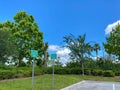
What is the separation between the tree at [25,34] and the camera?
38.6 m

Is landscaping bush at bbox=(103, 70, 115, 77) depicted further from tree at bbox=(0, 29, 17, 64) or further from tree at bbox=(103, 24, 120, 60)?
tree at bbox=(0, 29, 17, 64)

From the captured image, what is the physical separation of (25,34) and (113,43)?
12.3 metres

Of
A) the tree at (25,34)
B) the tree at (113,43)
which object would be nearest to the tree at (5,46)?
the tree at (25,34)

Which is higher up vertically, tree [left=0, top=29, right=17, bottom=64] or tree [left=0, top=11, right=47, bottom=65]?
tree [left=0, top=11, right=47, bottom=65]

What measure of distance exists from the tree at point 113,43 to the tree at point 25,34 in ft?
31.0

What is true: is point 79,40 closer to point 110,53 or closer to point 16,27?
point 110,53

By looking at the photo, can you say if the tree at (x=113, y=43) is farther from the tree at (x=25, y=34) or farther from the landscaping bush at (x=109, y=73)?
the tree at (x=25, y=34)

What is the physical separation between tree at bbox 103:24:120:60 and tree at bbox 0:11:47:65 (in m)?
9.45

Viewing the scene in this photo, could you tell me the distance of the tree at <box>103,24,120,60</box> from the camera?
38.8m

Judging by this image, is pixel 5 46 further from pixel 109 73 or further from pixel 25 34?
pixel 109 73

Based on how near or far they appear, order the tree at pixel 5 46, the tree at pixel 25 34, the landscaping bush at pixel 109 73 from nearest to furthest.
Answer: the tree at pixel 5 46
the landscaping bush at pixel 109 73
the tree at pixel 25 34

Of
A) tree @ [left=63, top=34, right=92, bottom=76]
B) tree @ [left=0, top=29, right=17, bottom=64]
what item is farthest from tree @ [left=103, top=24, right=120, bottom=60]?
tree @ [left=0, top=29, right=17, bottom=64]

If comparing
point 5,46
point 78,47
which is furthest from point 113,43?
point 5,46

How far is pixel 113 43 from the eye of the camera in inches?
1554
